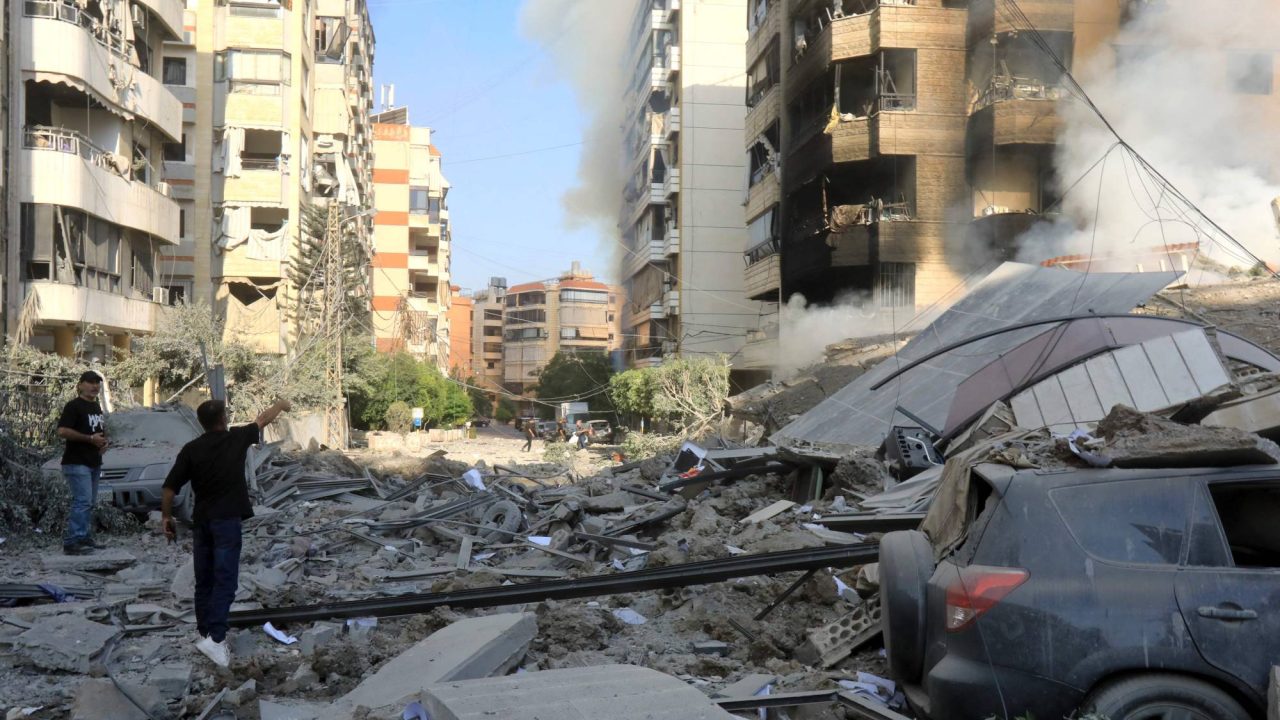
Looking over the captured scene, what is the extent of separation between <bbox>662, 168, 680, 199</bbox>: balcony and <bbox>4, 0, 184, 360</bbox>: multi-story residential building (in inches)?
1315

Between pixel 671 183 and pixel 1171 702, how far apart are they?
58.4m

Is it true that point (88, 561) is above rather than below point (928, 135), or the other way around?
below

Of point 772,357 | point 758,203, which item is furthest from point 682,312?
point 772,357

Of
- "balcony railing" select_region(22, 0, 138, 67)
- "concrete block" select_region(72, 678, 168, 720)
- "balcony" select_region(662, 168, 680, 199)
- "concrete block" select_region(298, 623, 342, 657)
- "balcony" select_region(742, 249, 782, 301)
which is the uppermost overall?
"balcony" select_region(662, 168, 680, 199)

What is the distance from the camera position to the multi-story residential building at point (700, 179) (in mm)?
59375

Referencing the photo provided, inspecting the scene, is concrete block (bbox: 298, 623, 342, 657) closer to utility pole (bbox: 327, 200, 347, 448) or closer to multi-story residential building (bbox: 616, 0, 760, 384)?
utility pole (bbox: 327, 200, 347, 448)

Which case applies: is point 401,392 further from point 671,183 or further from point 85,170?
point 85,170

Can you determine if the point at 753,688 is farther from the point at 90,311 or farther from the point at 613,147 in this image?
the point at 613,147

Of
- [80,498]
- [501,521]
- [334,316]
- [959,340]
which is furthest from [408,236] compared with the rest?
[80,498]

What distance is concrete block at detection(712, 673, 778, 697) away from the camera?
5375 millimetres

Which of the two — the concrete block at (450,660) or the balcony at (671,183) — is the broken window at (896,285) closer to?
the balcony at (671,183)

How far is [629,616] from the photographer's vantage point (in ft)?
25.7

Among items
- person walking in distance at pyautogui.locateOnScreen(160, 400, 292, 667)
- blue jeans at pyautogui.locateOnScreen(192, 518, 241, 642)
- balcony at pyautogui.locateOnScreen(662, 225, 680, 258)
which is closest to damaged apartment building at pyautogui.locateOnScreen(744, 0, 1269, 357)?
balcony at pyautogui.locateOnScreen(662, 225, 680, 258)

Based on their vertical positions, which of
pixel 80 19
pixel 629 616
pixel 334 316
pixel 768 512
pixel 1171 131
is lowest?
pixel 629 616
